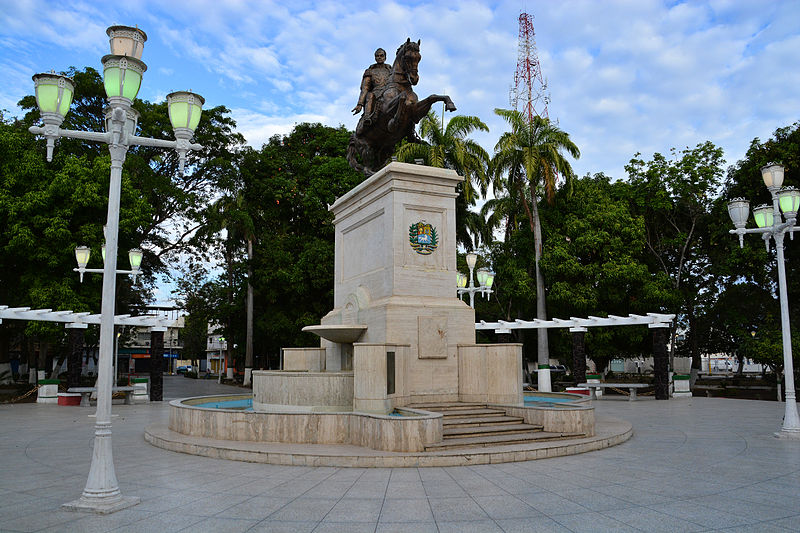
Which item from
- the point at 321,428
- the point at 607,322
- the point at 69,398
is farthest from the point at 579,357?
the point at 69,398

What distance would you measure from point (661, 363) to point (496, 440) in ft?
51.5

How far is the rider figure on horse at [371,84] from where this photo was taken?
565 inches

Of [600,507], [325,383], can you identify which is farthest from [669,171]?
[600,507]

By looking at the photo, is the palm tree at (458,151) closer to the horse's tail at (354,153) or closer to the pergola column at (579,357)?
the pergola column at (579,357)

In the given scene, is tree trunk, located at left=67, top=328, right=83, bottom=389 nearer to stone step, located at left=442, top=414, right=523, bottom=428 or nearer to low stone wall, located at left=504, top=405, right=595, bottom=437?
stone step, located at left=442, top=414, right=523, bottom=428

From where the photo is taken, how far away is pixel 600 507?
6.32 m

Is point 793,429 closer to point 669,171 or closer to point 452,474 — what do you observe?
point 452,474

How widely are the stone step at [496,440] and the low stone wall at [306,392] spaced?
2498mm

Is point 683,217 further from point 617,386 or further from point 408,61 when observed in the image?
point 408,61

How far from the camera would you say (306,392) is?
37.8ft

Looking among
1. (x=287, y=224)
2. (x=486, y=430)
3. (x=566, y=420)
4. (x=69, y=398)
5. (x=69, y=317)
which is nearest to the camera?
(x=486, y=430)

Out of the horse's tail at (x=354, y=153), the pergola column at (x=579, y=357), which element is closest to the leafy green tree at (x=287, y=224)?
the pergola column at (x=579, y=357)

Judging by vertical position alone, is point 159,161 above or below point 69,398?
above

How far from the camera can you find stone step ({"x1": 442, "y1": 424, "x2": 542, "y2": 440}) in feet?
32.9
